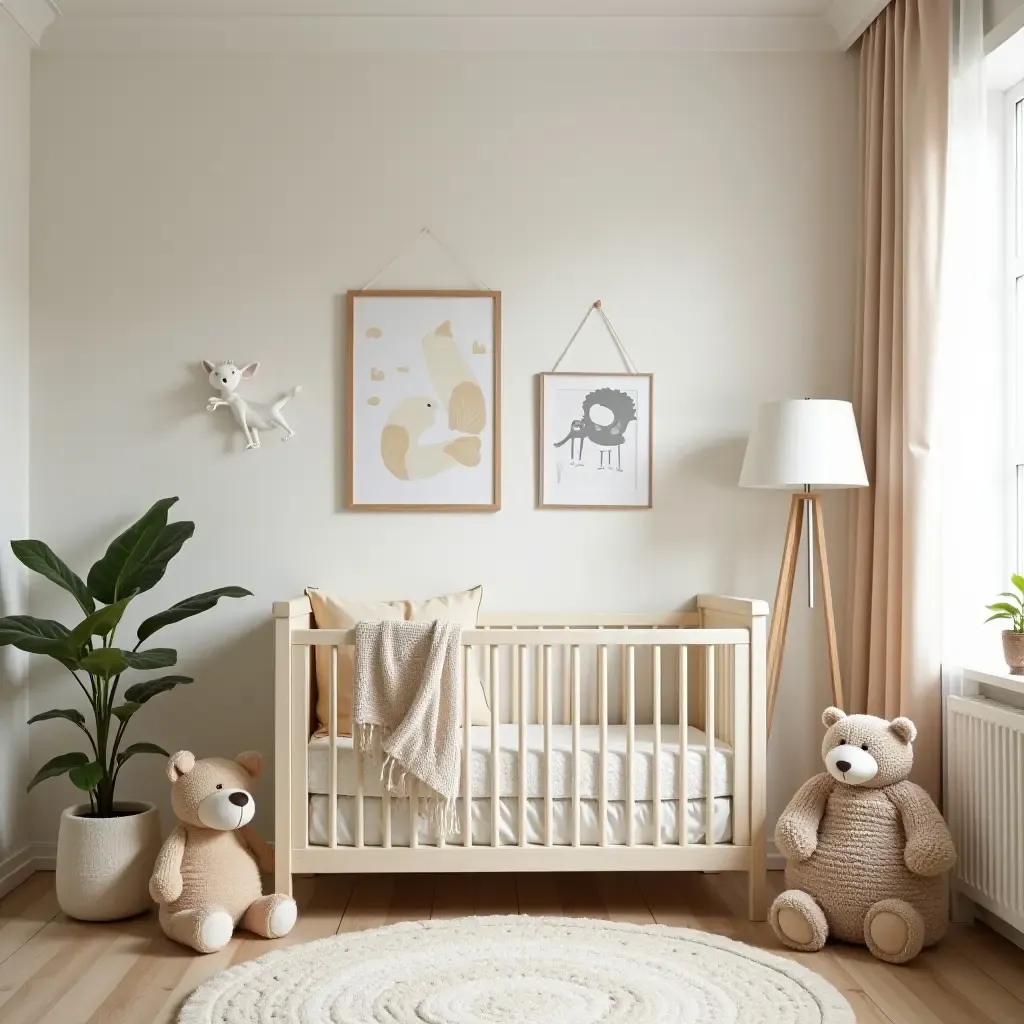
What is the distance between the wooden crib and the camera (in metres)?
2.59

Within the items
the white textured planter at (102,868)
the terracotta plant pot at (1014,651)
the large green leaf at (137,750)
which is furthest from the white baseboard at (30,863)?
the terracotta plant pot at (1014,651)

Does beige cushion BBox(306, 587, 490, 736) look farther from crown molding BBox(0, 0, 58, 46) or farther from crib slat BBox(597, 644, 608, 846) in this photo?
crown molding BBox(0, 0, 58, 46)

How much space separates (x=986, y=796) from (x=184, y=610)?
2.02m

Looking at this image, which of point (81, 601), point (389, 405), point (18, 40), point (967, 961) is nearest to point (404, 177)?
point (389, 405)

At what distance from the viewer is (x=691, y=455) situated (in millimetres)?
3174

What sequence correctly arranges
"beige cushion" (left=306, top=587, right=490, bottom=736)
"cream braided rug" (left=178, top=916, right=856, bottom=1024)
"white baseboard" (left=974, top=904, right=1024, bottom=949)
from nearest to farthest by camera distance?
"cream braided rug" (left=178, top=916, right=856, bottom=1024), "white baseboard" (left=974, top=904, right=1024, bottom=949), "beige cushion" (left=306, top=587, right=490, bottom=736)

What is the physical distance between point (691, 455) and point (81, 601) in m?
1.76

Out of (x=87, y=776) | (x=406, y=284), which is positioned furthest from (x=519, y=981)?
(x=406, y=284)

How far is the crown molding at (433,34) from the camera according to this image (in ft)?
10.2

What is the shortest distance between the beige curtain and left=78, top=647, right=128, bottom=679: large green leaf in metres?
1.95

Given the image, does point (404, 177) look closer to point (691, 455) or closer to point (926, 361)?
point (691, 455)

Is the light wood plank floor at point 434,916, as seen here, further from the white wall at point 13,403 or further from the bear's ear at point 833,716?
the bear's ear at point 833,716

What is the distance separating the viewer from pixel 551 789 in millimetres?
2615

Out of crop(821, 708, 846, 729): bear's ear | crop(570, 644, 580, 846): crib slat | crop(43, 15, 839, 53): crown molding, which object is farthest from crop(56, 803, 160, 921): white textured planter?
crop(43, 15, 839, 53): crown molding
